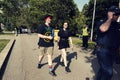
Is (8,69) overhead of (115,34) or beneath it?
beneath

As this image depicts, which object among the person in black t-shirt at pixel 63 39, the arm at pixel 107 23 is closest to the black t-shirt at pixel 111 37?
the arm at pixel 107 23

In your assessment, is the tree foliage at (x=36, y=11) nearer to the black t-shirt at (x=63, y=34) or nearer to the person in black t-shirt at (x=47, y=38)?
the black t-shirt at (x=63, y=34)

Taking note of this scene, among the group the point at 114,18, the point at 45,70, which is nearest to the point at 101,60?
the point at 114,18

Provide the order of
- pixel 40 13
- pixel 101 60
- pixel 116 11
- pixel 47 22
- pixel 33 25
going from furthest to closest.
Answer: pixel 33 25 < pixel 40 13 < pixel 47 22 < pixel 101 60 < pixel 116 11

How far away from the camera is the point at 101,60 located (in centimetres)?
566

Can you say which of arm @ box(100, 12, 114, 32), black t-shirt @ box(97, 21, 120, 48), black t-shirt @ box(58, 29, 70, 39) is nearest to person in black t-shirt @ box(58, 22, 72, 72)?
black t-shirt @ box(58, 29, 70, 39)

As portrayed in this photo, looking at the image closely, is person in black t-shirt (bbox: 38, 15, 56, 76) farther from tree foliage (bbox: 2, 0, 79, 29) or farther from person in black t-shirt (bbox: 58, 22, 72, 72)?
tree foliage (bbox: 2, 0, 79, 29)

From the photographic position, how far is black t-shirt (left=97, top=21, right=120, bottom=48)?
5449 mm

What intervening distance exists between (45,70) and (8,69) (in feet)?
4.50

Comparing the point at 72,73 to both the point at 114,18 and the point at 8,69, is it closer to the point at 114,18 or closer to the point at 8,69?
the point at 8,69

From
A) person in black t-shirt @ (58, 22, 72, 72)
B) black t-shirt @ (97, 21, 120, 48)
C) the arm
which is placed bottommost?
person in black t-shirt @ (58, 22, 72, 72)

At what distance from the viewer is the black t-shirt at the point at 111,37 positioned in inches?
215

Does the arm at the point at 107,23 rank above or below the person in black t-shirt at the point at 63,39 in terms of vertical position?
above

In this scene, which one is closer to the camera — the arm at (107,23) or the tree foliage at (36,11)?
the arm at (107,23)
